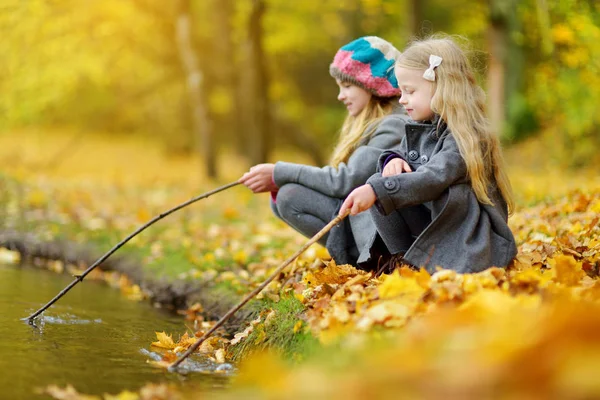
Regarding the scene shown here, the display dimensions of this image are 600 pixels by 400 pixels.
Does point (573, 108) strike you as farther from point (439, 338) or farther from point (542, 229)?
point (439, 338)

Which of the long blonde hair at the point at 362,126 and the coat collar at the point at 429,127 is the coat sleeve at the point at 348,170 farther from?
the coat collar at the point at 429,127

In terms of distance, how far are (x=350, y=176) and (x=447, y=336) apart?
2096 millimetres

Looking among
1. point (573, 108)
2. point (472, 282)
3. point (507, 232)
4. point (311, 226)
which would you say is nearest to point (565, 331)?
point (472, 282)

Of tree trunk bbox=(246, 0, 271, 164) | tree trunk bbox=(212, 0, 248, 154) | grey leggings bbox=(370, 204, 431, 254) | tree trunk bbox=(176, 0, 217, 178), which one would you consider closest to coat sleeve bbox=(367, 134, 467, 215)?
grey leggings bbox=(370, 204, 431, 254)

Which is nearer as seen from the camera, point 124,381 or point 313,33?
point 124,381

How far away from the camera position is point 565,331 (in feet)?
6.86

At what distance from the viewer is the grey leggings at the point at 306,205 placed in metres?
4.43

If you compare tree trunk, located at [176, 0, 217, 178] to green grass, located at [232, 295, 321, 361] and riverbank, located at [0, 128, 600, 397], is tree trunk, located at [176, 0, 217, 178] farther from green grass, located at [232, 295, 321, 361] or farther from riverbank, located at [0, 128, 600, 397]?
green grass, located at [232, 295, 321, 361]

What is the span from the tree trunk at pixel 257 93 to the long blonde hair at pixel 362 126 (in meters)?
7.94

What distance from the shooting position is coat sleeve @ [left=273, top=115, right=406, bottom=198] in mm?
4336

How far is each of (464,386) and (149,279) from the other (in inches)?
177

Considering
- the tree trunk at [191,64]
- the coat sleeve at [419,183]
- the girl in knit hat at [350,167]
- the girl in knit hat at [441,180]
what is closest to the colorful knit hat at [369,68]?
the girl in knit hat at [350,167]

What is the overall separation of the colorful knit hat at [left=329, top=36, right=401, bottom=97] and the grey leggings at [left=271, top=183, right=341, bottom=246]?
677mm

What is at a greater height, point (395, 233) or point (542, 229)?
point (395, 233)
